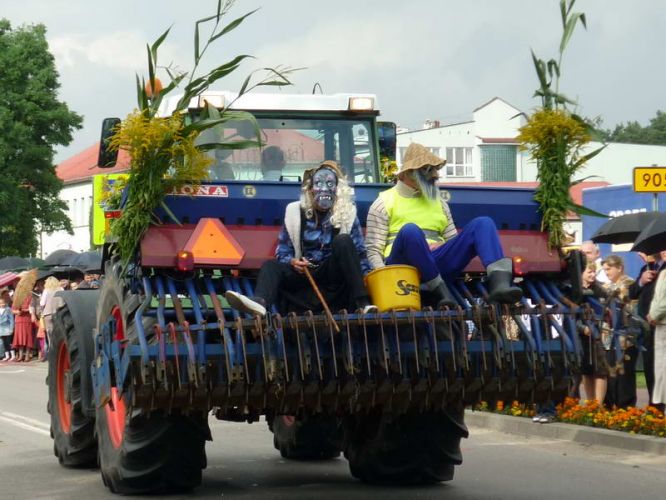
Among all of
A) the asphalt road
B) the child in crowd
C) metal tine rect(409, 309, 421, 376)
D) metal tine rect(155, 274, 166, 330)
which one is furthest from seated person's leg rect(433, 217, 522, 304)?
the child in crowd

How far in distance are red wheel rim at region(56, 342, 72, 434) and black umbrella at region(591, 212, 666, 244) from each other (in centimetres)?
850

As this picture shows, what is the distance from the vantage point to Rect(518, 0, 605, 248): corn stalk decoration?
936 cm

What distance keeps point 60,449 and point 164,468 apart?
8.02 feet

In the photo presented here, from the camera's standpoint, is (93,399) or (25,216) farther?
(25,216)

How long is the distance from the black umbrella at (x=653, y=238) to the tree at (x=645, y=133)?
369 feet

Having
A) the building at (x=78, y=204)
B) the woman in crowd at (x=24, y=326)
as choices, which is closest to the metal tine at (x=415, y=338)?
the woman in crowd at (x=24, y=326)

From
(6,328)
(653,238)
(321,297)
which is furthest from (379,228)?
(6,328)

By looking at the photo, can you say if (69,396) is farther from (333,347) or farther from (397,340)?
(397,340)

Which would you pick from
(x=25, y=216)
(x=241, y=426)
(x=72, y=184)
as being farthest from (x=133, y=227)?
(x=72, y=184)

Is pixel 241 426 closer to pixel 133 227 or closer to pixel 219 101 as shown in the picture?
pixel 219 101

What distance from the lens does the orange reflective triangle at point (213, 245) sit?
8.92 metres

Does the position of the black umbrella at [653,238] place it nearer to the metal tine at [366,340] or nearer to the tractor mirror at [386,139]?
the tractor mirror at [386,139]

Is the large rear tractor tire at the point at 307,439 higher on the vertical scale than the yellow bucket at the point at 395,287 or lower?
lower

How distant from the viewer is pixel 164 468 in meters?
9.74
